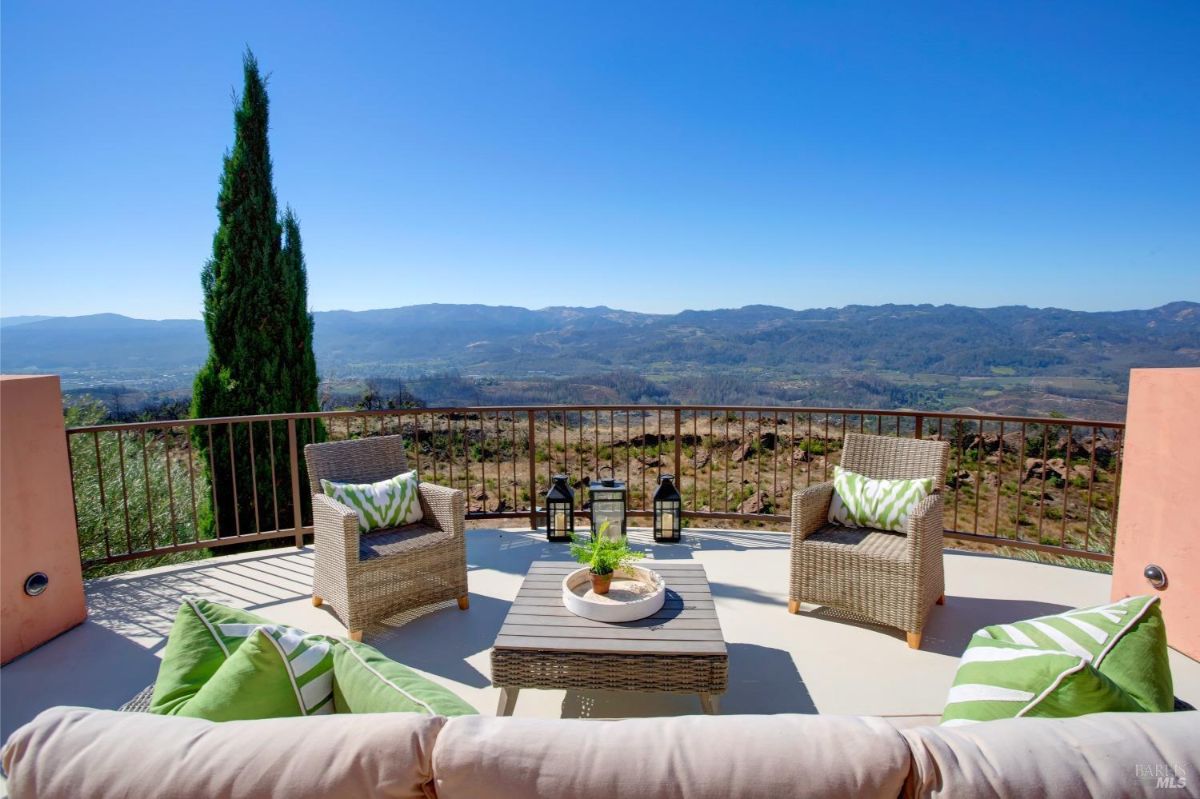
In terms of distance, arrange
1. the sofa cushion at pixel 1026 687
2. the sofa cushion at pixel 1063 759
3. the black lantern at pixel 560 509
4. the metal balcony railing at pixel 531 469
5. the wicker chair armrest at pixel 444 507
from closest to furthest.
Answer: the sofa cushion at pixel 1063 759
the sofa cushion at pixel 1026 687
the wicker chair armrest at pixel 444 507
the metal balcony railing at pixel 531 469
the black lantern at pixel 560 509

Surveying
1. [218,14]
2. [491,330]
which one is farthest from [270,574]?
[491,330]

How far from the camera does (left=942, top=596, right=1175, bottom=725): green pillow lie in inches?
40.9

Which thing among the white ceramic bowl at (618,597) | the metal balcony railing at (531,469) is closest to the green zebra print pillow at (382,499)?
the metal balcony railing at (531,469)

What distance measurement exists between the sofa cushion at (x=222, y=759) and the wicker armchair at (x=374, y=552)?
207cm

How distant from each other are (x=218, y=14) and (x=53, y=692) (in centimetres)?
553

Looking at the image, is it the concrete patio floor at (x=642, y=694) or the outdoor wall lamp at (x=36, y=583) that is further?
the outdoor wall lamp at (x=36, y=583)

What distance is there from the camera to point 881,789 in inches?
32.2

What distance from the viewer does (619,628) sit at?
2240mm

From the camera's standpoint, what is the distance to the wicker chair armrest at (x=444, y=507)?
3.27m

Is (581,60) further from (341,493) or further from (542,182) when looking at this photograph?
(341,493)

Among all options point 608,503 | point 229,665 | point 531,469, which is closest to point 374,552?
point 608,503

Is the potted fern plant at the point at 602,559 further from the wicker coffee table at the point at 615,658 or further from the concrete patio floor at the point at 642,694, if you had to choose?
the concrete patio floor at the point at 642,694

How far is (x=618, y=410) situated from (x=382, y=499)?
6.66ft

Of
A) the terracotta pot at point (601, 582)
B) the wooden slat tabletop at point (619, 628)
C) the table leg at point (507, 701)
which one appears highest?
the terracotta pot at point (601, 582)
